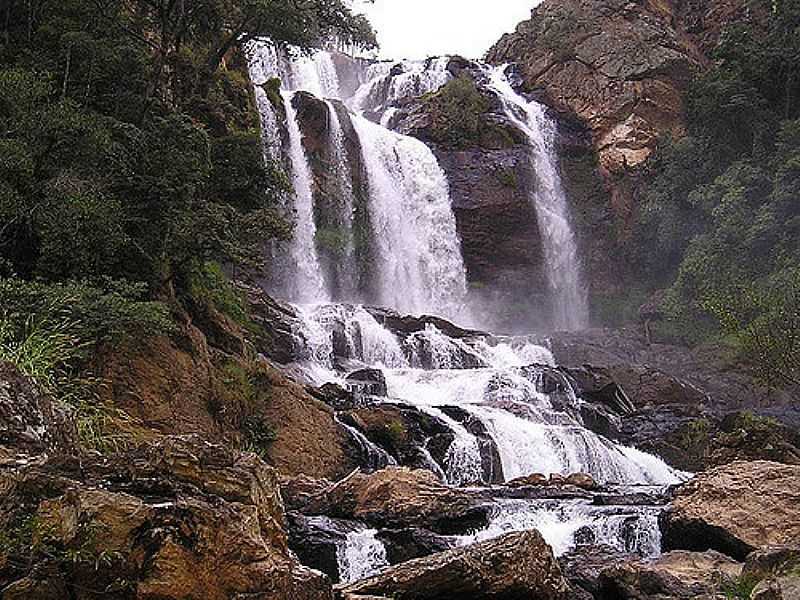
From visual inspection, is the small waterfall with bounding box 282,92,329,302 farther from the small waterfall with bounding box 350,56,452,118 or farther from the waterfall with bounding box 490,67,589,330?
the waterfall with bounding box 490,67,589,330

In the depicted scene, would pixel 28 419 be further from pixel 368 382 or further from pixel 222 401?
pixel 368 382

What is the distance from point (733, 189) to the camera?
99.5ft

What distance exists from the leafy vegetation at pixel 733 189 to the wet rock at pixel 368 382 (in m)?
11.5

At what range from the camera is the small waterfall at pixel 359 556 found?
392 inches

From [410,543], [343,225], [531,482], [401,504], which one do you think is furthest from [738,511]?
[343,225]

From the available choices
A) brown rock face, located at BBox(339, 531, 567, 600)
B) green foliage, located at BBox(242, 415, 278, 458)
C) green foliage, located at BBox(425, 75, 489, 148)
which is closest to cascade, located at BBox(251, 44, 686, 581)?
green foliage, located at BBox(425, 75, 489, 148)

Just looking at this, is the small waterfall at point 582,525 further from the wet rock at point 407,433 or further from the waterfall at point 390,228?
the waterfall at point 390,228

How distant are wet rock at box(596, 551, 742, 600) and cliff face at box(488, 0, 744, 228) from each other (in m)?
31.5

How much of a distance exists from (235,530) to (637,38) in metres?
41.4

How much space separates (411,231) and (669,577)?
28239 mm

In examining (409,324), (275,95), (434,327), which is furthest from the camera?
(275,95)

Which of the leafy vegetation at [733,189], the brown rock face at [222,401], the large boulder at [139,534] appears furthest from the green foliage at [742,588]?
the leafy vegetation at [733,189]

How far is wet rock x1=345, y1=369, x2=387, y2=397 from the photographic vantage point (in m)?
20.8

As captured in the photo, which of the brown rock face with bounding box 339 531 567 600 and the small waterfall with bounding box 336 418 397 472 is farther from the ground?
the small waterfall with bounding box 336 418 397 472
